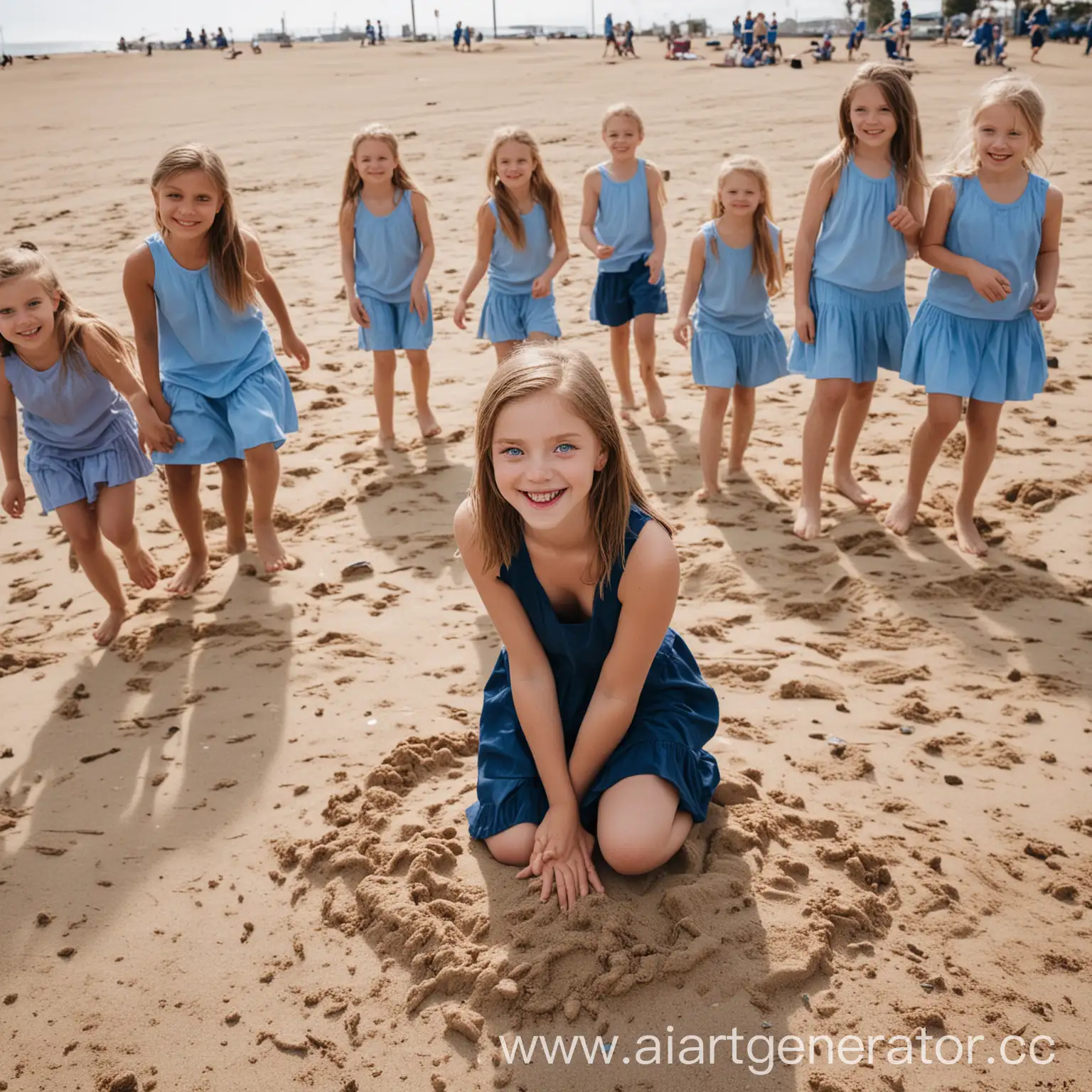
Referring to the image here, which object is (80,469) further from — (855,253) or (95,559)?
(855,253)

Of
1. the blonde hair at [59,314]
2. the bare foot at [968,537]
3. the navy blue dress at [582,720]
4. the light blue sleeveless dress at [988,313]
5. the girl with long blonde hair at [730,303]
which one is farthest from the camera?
the girl with long blonde hair at [730,303]

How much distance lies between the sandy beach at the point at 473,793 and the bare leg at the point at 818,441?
0.14 meters

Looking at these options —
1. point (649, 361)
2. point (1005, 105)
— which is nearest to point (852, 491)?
point (649, 361)

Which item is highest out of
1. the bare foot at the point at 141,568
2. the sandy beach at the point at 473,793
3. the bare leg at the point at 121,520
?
the bare leg at the point at 121,520

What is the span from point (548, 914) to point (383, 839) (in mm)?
533

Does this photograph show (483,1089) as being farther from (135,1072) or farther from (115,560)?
(115,560)

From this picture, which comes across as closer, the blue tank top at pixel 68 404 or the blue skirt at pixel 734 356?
the blue tank top at pixel 68 404

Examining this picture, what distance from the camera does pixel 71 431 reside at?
12.2ft

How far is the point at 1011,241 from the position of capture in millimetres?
3824

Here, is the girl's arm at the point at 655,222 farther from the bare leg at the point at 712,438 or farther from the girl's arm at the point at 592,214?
the bare leg at the point at 712,438

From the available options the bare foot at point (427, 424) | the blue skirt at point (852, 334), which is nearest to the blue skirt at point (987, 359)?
the blue skirt at point (852, 334)

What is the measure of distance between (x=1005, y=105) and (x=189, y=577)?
3503 mm

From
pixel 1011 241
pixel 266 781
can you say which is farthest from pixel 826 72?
pixel 266 781

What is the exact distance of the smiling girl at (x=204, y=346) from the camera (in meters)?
3.72
